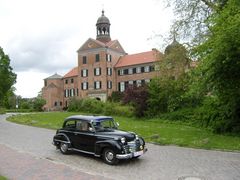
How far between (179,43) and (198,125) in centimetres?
720

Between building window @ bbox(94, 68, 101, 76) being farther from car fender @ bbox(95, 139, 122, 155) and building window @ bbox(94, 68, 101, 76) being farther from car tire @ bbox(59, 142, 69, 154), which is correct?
car fender @ bbox(95, 139, 122, 155)

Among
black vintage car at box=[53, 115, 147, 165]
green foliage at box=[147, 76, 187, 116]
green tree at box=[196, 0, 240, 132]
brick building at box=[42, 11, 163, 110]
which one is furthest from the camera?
brick building at box=[42, 11, 163, 110]

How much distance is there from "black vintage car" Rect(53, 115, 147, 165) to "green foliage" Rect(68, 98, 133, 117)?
23.0m

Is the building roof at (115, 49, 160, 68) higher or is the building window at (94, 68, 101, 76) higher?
the building roof at (115, 49, 160, 68)

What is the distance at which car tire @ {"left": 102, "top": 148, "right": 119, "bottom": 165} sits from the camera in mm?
12573

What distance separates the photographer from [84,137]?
13.9m

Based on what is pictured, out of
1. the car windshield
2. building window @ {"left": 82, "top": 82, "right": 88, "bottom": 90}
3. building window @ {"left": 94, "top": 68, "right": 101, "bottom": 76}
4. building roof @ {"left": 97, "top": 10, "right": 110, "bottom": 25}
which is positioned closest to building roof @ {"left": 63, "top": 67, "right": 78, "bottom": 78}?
building window @ {"left": 82, "top": 82, "right": 88, "bottom": 90}

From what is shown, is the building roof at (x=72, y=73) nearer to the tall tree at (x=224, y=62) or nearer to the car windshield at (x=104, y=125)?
the tall tree at (x=224, y=62)

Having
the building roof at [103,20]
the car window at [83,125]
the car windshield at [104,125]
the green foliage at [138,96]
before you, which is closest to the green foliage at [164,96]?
the green foliage at [138,96]

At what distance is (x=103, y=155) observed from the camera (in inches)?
514

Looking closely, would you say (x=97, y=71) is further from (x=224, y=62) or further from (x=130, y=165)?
(x=130, y=165)

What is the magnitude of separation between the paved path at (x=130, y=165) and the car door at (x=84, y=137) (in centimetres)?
52

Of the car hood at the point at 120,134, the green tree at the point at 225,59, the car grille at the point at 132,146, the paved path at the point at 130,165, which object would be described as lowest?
the paved path at the point at 130,165

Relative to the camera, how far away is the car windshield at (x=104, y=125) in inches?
547
